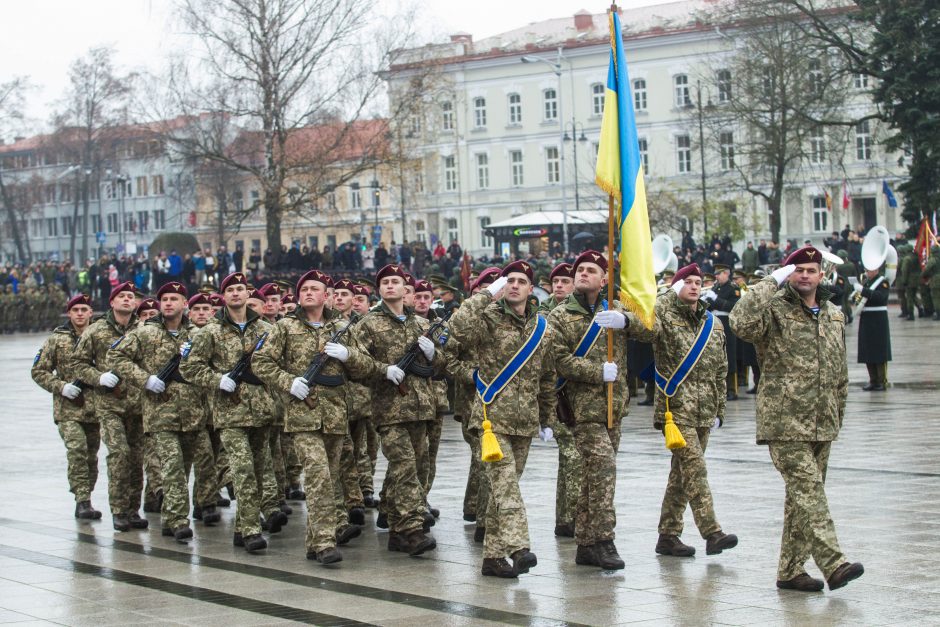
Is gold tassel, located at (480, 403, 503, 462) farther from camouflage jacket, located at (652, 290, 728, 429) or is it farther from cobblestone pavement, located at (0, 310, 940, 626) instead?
camouflage jacket, located at (652, 290, 728, 429)

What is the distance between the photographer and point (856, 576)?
8.83 metres

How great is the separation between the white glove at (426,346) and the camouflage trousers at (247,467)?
1601mm

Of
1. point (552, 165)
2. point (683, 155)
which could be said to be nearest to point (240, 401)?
point (683, 155)

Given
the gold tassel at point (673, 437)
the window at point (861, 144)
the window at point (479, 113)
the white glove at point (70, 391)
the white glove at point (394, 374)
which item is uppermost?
the window at point (479, 113)

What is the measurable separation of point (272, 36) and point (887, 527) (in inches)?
1493

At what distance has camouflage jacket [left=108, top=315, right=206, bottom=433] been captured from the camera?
1252 cm

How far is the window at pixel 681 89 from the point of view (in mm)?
76500

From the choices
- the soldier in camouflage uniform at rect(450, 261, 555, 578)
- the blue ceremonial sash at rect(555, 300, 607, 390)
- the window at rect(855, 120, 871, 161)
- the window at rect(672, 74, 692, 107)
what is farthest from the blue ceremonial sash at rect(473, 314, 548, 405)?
the window at rect(672, 74, 692, 107)

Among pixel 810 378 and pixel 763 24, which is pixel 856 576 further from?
pixel 763 24

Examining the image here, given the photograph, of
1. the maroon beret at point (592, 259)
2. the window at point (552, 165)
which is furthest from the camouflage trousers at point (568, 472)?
the window at point (552, 165)

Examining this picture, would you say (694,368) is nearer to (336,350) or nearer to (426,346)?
(426,346)

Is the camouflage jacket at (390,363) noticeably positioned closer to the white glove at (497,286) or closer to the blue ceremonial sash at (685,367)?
the white glove at (497,286)

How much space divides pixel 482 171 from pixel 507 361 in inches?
2938

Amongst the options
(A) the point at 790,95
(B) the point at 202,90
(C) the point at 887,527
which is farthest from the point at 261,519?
(A) the point at 790,95
